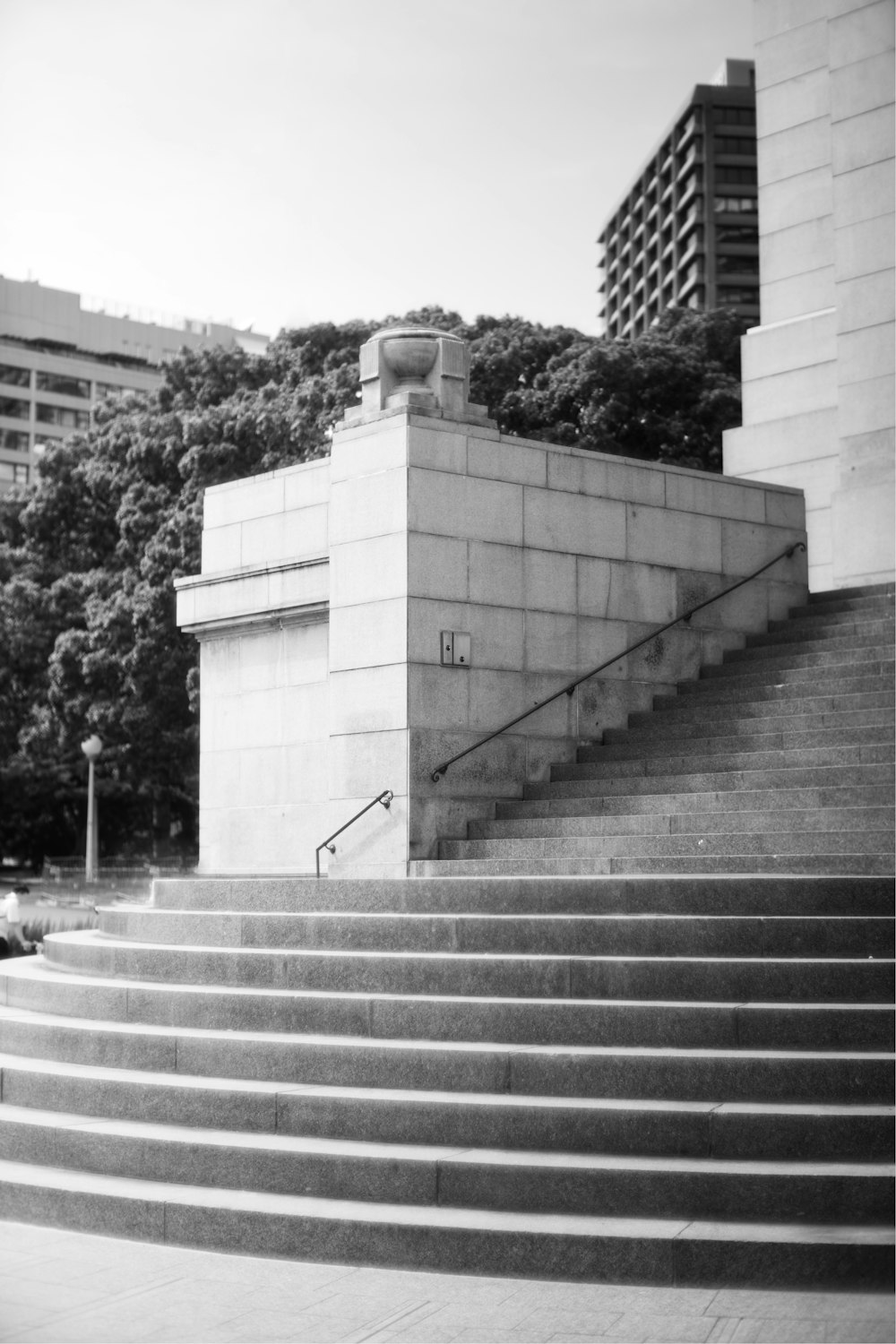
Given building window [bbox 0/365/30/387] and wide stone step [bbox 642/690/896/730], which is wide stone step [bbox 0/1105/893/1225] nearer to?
wide stone step [bbox 642/690/896/730]

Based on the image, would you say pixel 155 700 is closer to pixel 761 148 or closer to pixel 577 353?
pixel 577 353

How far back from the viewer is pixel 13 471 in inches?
4574

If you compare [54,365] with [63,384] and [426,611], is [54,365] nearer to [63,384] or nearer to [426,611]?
[63,384]

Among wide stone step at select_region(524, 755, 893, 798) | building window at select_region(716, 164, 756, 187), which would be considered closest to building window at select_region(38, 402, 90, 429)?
building window at select_region(716, 164, 756, 187)

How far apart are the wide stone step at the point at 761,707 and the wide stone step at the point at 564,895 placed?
1.34 meters

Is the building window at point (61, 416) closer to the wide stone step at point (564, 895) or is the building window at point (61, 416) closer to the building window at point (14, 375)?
the building window at point (14, 375)

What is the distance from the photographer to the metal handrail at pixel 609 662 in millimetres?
12469

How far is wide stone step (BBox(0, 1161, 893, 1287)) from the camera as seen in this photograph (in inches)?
269

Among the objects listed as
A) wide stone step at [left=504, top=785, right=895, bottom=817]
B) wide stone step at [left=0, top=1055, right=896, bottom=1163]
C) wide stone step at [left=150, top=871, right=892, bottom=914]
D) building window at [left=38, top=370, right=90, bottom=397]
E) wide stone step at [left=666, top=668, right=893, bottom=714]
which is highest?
building window at [left=38, top=370, right=90, bottom=397]

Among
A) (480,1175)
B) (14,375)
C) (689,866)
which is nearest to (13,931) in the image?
(689,866)

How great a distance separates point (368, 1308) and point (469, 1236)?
0.64m

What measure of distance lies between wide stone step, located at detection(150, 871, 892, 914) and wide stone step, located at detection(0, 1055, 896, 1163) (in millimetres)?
1551

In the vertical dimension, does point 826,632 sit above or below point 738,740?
above

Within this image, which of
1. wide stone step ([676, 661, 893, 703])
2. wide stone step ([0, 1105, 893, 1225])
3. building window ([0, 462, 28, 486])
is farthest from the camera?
building window ([0, 462, 28, 486])
